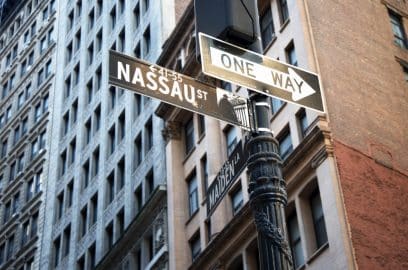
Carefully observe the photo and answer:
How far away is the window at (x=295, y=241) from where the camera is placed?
2824cm

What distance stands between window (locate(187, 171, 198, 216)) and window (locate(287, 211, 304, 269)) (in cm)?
897

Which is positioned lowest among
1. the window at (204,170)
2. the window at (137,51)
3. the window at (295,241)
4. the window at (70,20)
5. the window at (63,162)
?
the window at (295,241)

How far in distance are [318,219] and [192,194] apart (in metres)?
12.0

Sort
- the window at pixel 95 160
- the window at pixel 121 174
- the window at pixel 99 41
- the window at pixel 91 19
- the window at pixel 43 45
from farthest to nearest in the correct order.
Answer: the window at pixel 43 45
the window at pixel 91 19
the window at pixel 99 41
the window at pixel 95 160
the window at pixel 121 174

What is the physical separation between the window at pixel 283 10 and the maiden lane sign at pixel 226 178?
25.5m

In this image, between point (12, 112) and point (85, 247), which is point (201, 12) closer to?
point (85, 247)

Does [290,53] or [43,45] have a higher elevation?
[43,45]

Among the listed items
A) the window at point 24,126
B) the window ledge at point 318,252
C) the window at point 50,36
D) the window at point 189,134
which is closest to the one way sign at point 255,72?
the window ledge at point 318,252

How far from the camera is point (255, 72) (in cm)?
928

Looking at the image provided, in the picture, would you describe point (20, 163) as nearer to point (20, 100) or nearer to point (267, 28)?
point (20, 100)

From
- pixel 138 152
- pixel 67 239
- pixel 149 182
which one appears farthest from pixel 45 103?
pixel 149 182

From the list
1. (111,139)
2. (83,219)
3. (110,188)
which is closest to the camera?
(110,188)

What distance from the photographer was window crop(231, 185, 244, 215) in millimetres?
Answer: 33500

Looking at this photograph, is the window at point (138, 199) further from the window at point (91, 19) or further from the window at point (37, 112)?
the window at point (37, 112)
